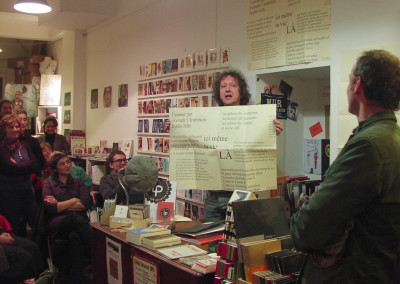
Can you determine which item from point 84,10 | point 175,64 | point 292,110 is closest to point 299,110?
point 292,110

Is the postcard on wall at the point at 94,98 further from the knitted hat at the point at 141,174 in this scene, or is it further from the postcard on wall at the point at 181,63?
the knitted hat at the point at 141,174

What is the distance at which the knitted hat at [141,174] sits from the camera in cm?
250

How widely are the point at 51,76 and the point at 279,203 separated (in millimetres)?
6249

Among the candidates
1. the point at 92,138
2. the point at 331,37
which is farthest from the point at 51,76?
the point at 331,37

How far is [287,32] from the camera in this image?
124 inches

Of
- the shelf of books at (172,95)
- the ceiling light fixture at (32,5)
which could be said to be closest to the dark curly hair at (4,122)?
the ceiling light fixture at (32,5)

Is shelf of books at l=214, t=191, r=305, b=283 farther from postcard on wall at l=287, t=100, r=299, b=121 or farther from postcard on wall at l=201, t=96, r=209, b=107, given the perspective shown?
postcard on wall at l=201, t=96, r=209, b=107

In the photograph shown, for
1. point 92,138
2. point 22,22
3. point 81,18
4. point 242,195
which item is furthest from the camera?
point 22,22

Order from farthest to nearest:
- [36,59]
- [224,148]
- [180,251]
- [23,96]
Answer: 1. [36,59]
2. [23,96]
3. [224,148]
4. [180,251]

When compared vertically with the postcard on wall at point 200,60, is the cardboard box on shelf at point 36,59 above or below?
above

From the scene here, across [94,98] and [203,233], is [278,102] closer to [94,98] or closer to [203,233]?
[203,233]

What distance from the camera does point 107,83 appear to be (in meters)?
5.76

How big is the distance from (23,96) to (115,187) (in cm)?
461

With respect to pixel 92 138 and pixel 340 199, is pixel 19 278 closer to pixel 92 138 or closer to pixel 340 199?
pixel 340 199
